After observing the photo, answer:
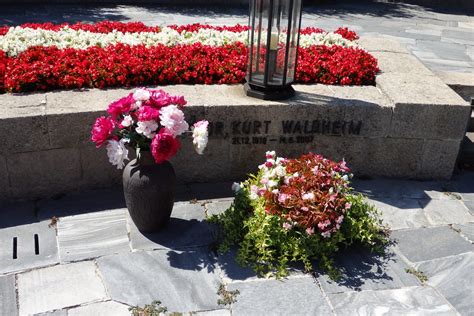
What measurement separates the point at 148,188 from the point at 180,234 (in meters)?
0.59

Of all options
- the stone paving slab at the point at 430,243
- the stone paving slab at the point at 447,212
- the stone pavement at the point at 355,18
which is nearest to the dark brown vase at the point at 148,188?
the stone paving slab at the point at 430,243

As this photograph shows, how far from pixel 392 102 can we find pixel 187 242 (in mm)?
2642

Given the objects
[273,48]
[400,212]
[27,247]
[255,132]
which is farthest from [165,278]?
[273,48]

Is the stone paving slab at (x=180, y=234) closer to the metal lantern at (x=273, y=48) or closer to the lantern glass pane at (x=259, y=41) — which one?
the metal lantern at (x=273, y=48)

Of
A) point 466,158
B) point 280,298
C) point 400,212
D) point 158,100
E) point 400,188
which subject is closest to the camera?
point 280,298

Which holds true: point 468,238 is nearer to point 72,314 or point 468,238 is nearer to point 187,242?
point 187,242

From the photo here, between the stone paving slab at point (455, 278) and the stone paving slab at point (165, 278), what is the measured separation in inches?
69.3

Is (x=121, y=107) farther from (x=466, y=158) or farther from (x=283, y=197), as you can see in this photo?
(x=466, y=158)

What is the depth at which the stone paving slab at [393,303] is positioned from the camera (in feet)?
12.7

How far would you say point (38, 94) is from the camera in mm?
5207

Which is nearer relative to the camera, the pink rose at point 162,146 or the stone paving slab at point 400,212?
the pink rose at point 162,146

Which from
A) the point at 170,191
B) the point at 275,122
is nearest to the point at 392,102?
the point at 275,122

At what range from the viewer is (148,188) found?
4.29 metres

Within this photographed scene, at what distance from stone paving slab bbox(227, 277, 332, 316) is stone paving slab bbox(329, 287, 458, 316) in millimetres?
139
